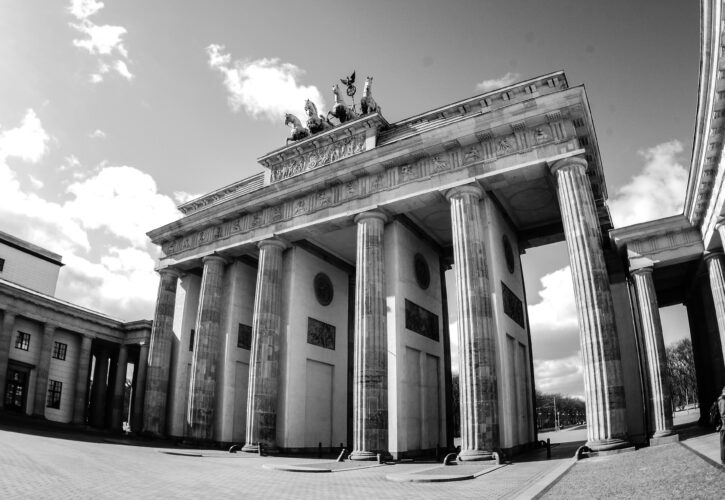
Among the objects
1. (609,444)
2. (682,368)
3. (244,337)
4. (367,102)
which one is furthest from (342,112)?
(682,368)

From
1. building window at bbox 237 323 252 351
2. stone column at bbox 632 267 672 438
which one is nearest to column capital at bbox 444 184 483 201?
stone column at bbox 632 267 672 438

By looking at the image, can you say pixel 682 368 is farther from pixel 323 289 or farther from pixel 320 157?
pixel 320 157

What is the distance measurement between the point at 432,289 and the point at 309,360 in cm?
816

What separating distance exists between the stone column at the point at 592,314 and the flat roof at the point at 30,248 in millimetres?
45060

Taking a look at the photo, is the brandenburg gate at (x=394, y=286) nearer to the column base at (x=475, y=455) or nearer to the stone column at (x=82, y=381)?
the column base at (x=475, y=455)

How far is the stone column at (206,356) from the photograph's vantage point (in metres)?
28.5

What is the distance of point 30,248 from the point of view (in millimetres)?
45781

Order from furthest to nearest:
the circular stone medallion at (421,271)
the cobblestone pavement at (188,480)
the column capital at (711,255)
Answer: the circular stone medallion at (421,271) → the column capital at (711,255) → the cobblestone pavement at (188,480)

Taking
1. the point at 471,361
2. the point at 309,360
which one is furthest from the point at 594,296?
the point at 309,360

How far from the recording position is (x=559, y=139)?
21.0 meters

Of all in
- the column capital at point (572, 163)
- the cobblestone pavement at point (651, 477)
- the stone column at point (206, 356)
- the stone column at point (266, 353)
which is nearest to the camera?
the cobblestone pavement at point (651, 477)

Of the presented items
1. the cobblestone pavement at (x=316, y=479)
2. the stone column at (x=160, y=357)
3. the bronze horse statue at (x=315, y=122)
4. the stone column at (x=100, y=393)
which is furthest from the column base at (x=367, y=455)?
the stone column at (x=100, y=393)

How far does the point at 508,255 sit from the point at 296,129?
49.2 ft

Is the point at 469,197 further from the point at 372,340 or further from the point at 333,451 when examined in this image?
the point at 333,451
